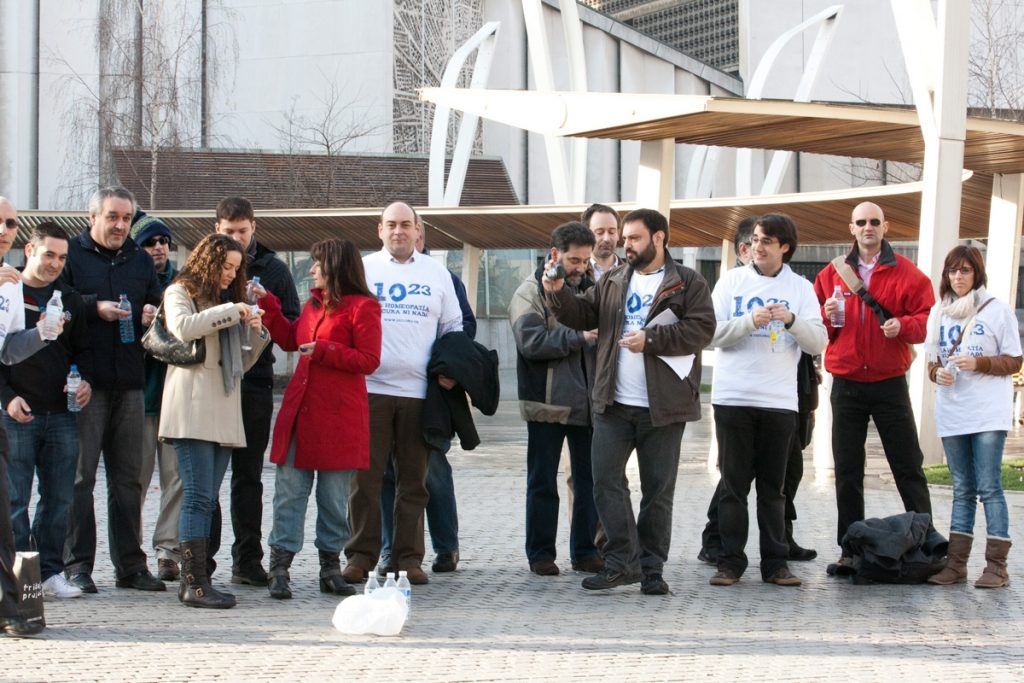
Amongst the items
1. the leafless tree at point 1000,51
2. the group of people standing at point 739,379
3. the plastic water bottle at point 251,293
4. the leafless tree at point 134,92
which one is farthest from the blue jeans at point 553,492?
the leafless tree at point 1000,51

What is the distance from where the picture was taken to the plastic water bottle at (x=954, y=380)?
784 centimetres

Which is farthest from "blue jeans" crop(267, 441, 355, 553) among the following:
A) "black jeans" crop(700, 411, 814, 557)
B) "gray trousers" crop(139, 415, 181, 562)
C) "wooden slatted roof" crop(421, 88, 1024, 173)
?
"wooden slatted roof" crop(421, 88, 1024, 173)

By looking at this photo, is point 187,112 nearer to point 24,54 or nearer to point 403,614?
point 24,54

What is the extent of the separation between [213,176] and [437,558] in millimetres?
30519

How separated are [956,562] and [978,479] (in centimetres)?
46

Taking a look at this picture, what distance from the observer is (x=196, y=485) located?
269 inches

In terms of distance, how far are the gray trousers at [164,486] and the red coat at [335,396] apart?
70cm

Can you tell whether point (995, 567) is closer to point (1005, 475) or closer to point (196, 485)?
point (196, 485)

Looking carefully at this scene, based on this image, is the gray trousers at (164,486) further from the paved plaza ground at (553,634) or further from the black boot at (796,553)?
the black boot at (796,553)

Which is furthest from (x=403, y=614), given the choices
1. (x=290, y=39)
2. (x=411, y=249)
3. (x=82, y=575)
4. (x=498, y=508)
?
(x=290, y=39)

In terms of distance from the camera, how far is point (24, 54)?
39406mm

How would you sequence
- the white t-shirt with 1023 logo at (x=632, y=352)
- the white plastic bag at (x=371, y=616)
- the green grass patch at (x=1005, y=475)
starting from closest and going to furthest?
the white plastic bag at (x=371, y=616), the white t-shirt with 1023 logo at (x=632, y=352), the green grass patch at (x=1005, y=475)

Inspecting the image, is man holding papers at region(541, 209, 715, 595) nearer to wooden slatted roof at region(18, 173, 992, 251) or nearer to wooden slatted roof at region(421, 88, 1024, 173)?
wooden slatted roof at region(421, 88, 1024, 173)

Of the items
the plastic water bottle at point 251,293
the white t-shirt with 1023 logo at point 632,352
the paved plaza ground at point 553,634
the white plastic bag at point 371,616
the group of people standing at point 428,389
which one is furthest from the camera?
the white t-shirt with 1023 logo at point 632,352
